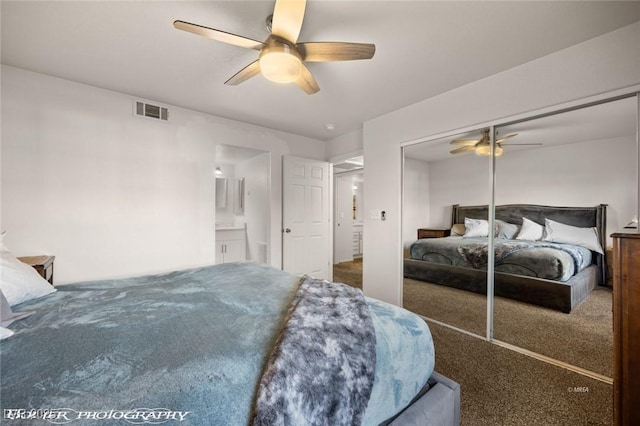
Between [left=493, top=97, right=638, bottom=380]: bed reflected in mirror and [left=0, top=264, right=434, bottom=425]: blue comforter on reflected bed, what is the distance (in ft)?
5.66

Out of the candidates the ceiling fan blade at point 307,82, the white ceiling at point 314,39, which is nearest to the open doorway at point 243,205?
the white ceiling at point 314,39

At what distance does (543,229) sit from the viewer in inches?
86.8

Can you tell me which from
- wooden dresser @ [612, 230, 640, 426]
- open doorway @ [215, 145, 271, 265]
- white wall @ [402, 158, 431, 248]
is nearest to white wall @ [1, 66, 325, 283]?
open doorway @ [215, 145, 271, 265]

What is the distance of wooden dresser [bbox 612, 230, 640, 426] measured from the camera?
109 centimetres

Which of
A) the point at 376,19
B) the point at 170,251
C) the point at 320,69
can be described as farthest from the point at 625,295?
the point at 170,251

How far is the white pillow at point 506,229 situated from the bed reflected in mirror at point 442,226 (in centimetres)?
11

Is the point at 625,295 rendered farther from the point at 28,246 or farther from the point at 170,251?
the point at 28,246

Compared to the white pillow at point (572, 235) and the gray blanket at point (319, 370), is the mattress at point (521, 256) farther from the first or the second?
the gray blanket at point (319, 370)

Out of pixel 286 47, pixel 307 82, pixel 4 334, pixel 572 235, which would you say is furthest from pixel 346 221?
pixel 4 334

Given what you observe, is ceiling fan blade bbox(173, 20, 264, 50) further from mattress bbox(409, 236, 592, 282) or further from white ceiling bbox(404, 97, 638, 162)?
mattress bbox(409, 236, 592, 282)

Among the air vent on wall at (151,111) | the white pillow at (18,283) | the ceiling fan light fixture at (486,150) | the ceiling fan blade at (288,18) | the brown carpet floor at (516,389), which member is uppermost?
the air vent on wall at (151,111)

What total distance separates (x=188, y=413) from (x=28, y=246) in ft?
9.59

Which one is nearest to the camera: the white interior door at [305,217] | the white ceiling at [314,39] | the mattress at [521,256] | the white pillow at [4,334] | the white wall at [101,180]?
the white pillow at [4,334]

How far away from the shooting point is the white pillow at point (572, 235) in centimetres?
196
